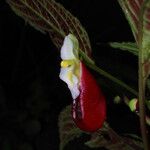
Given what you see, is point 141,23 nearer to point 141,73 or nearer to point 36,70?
point 141,73

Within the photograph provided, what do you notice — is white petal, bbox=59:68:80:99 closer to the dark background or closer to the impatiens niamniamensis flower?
the impatiens niamniamensis flower

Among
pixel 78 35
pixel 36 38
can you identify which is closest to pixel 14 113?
pixel 36 38

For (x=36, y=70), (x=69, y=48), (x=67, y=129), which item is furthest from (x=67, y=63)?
(x=36, y=70)

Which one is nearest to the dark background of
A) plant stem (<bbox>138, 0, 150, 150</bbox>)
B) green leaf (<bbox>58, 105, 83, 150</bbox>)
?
green leaf (<bbox>58, 105, 83, 150</bbox>)

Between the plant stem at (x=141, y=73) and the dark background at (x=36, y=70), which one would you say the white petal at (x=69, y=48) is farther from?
the dark background at (x=36, y=70)

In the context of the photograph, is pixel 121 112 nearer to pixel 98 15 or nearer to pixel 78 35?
pixel 98 15

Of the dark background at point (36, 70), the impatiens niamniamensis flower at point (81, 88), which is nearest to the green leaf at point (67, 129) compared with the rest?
the impatiens niamniamensis flower at point (81, 88)
